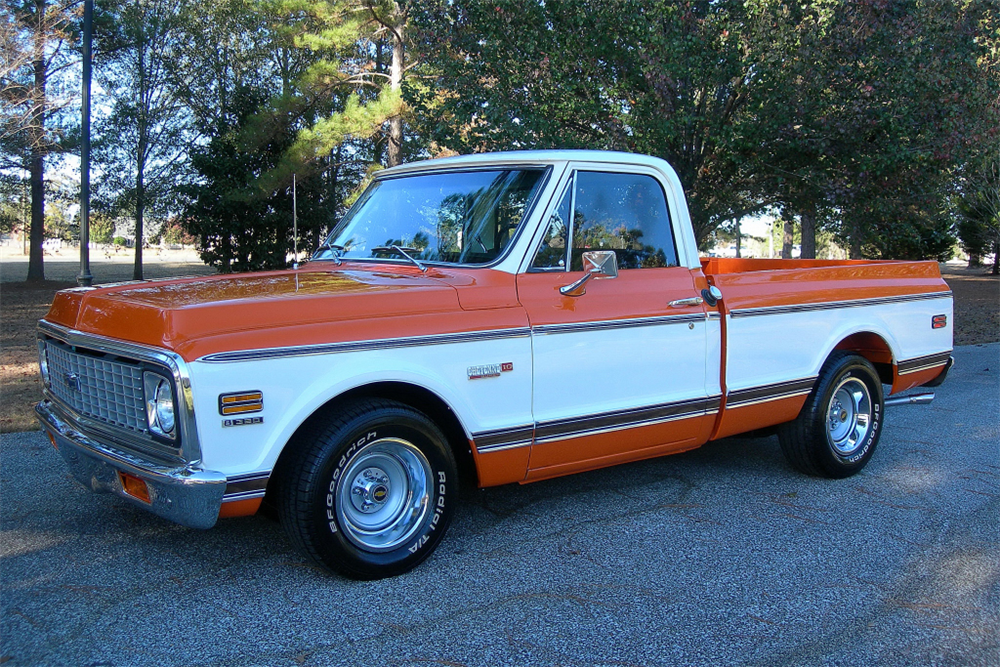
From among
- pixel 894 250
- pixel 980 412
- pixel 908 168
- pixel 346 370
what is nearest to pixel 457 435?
pixel 346 370

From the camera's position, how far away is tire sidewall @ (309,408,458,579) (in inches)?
136

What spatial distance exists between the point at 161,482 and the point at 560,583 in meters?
1.76

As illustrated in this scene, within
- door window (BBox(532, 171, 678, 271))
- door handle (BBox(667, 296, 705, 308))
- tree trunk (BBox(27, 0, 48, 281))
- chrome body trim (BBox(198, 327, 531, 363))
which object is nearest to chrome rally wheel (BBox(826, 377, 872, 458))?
door handle (BBox(667, 296, 705, 308))

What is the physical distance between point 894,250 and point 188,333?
35928 mm

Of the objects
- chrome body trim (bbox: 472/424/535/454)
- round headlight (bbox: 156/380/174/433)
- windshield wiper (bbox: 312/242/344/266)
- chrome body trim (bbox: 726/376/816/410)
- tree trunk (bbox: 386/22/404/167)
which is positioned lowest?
chrome body trim (bbox: 472/424/535/454)

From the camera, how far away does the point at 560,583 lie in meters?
3.68

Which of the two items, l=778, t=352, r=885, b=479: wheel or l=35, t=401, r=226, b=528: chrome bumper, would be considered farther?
l=778, t=352, r=885, b=479: wheel

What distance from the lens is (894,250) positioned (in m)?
34.2

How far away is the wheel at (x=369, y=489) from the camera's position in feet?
11.3

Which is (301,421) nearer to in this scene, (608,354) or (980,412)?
(608,354)

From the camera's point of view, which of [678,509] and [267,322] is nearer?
[267,322]

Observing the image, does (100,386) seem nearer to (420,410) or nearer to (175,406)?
(175,406)

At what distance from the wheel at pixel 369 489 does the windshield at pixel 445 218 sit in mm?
1061

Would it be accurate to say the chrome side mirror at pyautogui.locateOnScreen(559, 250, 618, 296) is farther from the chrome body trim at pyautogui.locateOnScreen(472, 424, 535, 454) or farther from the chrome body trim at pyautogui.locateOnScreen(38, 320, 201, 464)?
the chrome body trim at pyautogui.locateOnScreen(38, 320, 201, 464)
